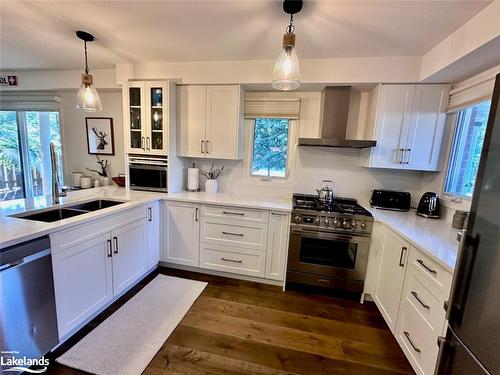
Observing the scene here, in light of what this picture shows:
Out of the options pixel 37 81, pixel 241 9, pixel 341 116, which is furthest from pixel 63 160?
pixel 341 116

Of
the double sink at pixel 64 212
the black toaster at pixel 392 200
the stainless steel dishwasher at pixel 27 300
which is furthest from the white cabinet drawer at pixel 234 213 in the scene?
the stainless steel dishwasher at pixel 27 300

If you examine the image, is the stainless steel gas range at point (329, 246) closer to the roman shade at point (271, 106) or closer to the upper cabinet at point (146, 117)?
the roman shade at point (271, 106)

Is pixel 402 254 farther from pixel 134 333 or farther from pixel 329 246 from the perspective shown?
pixel 134 333

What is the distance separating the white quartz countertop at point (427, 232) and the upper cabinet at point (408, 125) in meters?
0.54

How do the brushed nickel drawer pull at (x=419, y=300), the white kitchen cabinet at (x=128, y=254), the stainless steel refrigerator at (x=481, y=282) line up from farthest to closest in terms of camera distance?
the white kitchen cabinet at (x=128, y=254)
the brushed nickel drawer pull at (x=419, y=300)
the stainless steel refrigerator at (x=481, y=282)

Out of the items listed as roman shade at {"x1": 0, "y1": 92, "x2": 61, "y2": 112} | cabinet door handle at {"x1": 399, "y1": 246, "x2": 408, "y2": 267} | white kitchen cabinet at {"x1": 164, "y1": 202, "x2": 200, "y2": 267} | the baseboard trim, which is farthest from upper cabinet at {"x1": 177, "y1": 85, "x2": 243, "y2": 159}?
roman shade at {"x1": 0, "y1": 92, "x2": 61, "y2": 112}

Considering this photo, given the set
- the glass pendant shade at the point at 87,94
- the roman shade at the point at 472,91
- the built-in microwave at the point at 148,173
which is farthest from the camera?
the built-in microwave at the point at 148,173

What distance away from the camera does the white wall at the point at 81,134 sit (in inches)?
129

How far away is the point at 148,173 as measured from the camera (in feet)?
9.34

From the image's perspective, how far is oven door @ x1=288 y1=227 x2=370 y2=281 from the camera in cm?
230

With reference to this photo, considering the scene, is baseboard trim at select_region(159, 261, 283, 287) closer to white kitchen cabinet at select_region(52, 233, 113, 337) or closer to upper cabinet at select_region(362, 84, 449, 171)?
white kitchen cabinet at select_region(52, 233, 113, 337)

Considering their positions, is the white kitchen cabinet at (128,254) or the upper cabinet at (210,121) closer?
the white kitchen cabinet at (128,254)

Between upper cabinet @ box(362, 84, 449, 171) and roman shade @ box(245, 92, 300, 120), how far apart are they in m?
0.90

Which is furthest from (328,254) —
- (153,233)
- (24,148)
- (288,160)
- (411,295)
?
(24,148)
